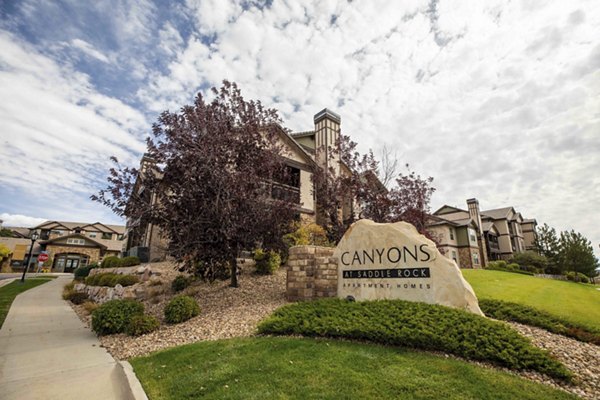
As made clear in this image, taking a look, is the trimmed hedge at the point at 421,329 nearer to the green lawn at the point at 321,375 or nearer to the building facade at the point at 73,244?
the green lawn at the point at 321,375

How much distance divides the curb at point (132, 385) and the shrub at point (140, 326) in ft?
7.37

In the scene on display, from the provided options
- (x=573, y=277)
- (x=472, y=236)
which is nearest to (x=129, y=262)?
(x=573, y=277)

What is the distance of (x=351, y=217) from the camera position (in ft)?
48.8

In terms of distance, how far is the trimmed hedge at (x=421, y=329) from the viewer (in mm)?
4793

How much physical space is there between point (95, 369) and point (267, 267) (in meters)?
8.14

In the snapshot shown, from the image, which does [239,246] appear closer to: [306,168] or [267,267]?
[267,267]

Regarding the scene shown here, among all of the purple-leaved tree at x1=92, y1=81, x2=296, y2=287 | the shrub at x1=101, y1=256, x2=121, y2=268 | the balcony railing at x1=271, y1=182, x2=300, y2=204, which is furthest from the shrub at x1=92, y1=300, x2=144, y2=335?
the shrub at x1=101, y1=256, x2=121, y2=268

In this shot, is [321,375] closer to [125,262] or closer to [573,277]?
[125,262]

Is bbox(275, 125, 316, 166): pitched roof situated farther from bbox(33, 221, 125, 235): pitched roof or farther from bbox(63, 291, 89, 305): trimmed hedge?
A: bbox(33, 221, 125, 235): pitched roof

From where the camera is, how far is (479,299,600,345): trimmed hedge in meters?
6.46

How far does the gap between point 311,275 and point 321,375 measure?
5.20 metres

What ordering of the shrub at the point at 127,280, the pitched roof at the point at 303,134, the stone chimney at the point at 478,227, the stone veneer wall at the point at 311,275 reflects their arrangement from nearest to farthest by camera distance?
the stone veneer wall at the point at 311,275 → the shrub at the point at 127,280 → the pitched roof at the point at 303,134 → the stone chimney at the point at 478,227

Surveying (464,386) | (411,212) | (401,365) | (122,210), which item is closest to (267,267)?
(122,210)

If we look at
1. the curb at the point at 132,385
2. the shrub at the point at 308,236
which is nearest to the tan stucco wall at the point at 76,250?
the shrub at the point at 308,236
